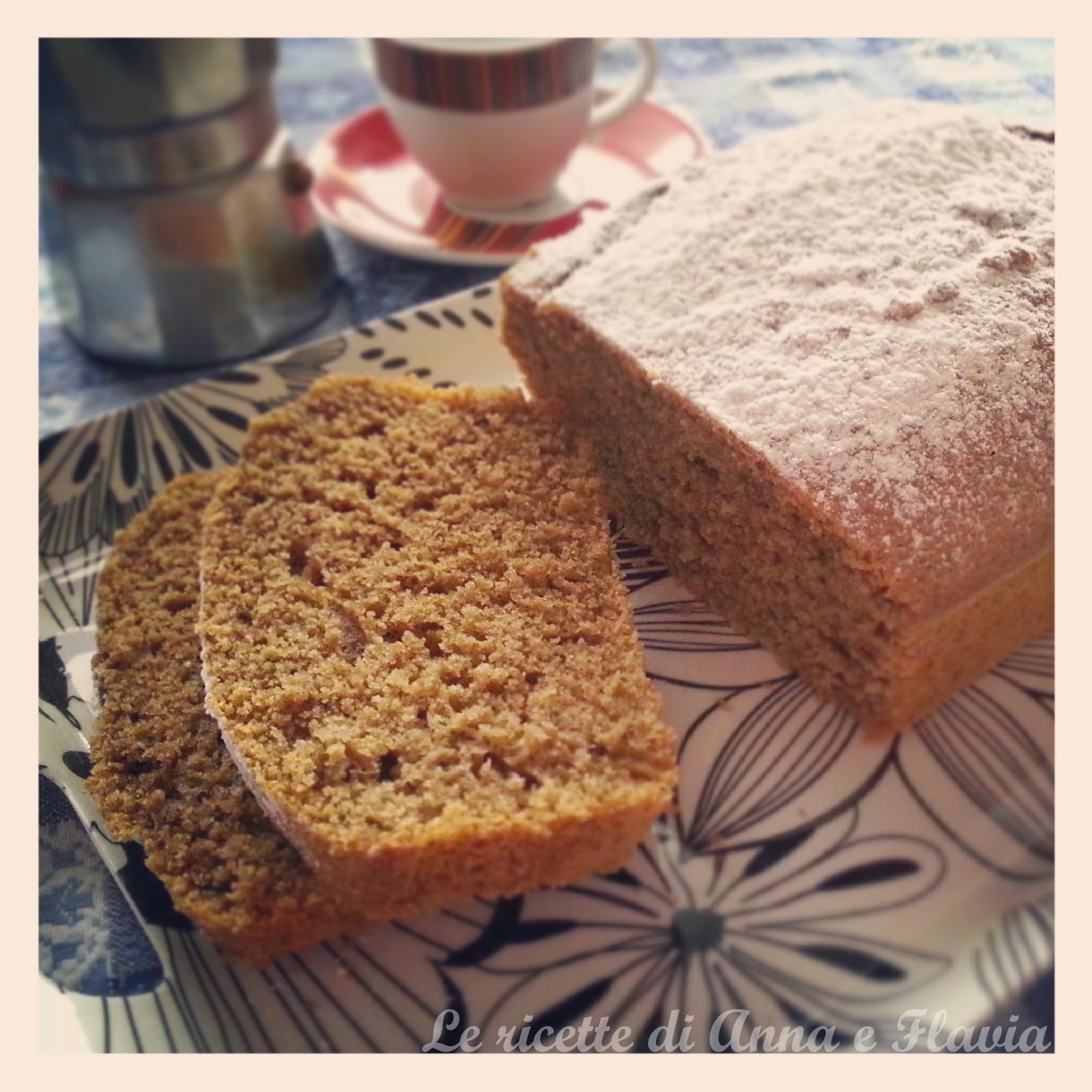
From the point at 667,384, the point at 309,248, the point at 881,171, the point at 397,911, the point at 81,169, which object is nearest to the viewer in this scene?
the point at 397,911

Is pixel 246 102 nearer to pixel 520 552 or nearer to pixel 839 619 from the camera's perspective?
pixel 520 552

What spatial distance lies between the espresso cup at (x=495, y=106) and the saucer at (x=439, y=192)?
3.3 inches

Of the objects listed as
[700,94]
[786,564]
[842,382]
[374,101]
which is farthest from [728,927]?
[374,101]

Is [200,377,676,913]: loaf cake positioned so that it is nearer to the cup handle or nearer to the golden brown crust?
the golden brown crust

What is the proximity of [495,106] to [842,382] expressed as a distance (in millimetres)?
1385

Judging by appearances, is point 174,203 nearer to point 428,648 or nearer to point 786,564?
point 428,648

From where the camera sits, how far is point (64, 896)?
1450 mm

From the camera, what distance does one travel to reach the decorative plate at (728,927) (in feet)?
4.34

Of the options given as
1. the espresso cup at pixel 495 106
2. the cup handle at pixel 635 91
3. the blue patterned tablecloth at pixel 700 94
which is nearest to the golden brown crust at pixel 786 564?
the blue patterned tablecloth at pixel 700 94

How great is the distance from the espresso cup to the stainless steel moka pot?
30 cm

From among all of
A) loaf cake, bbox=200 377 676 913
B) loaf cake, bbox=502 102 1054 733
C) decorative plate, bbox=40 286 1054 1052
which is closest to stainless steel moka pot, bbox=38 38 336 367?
loaf cake, bbox=200 377 676 913

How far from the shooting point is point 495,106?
2.52 m

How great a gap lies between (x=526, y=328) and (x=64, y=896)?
117cm
